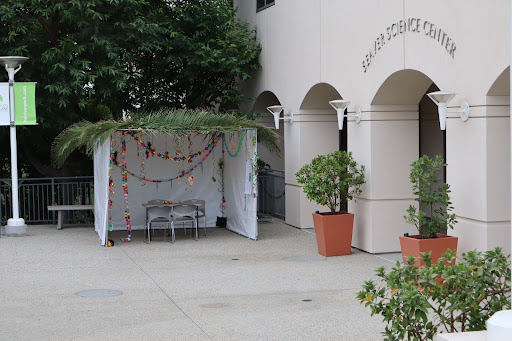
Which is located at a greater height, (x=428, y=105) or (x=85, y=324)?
(x=428, y=105)

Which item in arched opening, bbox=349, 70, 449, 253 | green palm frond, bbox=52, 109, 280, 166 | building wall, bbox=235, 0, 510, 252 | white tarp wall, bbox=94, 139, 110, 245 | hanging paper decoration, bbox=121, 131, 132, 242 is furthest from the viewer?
hanging paper decoration, bbox=121, 131, 132, 242

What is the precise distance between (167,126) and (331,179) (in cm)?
341

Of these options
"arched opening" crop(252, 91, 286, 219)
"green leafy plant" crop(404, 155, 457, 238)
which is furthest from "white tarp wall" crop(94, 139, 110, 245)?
"green leafy plant" crop(404, 155, 457, 238)

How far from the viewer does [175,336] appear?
8578mm

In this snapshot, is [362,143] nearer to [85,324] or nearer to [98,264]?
[98,264]

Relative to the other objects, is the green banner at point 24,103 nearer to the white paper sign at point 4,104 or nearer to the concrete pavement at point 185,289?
the white paper sign at point 4,104

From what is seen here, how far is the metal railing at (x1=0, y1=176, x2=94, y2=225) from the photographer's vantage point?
19.0 m

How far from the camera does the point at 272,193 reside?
804 inches

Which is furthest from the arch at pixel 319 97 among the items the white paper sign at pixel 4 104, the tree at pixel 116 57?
the white paper sign at pixel 4 104

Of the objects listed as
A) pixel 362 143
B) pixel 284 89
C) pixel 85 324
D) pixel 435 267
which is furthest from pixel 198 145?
pixel 435 267

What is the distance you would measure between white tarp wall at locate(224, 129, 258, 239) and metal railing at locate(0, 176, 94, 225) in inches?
140

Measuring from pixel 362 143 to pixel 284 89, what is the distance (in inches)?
171

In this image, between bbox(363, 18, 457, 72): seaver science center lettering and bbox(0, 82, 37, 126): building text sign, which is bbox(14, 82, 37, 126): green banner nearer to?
bbox(0, 82, 37, 126): building text sign

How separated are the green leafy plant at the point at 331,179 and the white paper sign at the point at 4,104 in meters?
6.60
